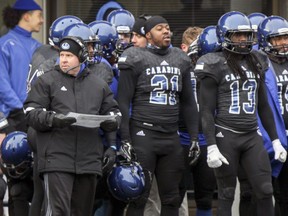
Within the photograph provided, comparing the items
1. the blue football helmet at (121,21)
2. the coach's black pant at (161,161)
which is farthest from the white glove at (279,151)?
the blue football helmet at (121,21)

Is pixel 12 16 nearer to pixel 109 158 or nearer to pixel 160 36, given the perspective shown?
pixel 160 36

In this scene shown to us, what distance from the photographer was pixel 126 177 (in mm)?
10125

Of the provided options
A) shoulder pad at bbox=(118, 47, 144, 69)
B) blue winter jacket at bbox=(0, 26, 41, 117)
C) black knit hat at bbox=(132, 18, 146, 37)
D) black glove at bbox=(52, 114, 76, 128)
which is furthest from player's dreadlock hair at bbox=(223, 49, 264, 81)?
blue winter jacket at bbox=(0, 26, 41, 117)

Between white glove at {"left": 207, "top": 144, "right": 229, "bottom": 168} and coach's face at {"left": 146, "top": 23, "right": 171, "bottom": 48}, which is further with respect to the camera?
coach's face at {"left": 146, "top": 23, "right": 171, "bottom": 48}

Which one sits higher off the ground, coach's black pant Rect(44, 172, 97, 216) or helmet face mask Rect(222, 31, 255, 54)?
helmet face mask Rect(222, 31, 255, 54)

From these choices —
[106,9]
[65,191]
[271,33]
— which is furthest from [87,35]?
[106,9]

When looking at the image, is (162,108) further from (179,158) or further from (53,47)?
(53,47)

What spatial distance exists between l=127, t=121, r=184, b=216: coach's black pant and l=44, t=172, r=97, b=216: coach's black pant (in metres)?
0.78

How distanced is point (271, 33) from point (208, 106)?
121cm

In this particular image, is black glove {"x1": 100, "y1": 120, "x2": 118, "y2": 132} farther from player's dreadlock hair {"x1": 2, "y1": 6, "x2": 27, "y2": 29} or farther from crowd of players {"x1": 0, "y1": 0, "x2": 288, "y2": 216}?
player's dreadlock hair {"x1": 2, "y1": 6, "x2": 27, "y2": 29}

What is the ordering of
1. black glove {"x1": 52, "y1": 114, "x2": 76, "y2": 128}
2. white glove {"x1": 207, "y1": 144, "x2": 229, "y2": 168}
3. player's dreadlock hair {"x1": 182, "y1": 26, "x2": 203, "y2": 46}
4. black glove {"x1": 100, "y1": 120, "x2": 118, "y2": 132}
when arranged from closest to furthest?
black glove {"x1": 52, "y1": 114, "x2": 76, "y2": 128} → black glove {"x1": 100, "y1": 120, "x2": 118, "y2": 132} → white glove {"x1": 207, "y1": 144, "x2": 229, "y2": 168} → player's dreadlock hair {"x1": 182, "y1": 26, "x2": 203, "y2": 46}

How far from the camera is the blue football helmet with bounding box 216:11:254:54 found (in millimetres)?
10383

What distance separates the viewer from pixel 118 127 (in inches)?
388

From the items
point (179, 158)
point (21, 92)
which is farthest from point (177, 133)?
point (21, 92)
